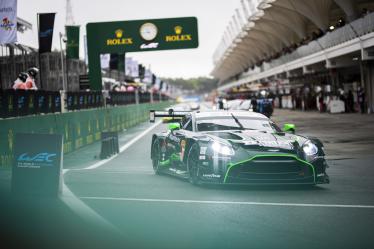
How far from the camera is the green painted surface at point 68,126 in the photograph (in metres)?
16.7

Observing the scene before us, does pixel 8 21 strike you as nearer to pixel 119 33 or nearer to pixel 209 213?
pixel 119 33

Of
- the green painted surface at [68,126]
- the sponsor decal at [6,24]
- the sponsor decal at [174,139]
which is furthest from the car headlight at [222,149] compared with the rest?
the sponsor decal at [6,24]

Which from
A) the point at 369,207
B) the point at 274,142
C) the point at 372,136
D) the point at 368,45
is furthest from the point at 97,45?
the point at 369,207

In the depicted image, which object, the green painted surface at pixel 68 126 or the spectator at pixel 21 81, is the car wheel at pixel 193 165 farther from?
the spectator at pixel 21 81

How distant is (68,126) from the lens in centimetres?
2319

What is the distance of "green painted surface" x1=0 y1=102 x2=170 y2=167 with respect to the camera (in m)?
16.7

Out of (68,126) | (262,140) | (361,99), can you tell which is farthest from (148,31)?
(262,140)

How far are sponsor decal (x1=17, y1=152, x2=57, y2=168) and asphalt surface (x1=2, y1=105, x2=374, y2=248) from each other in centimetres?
53

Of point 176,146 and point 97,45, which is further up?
point 97,45

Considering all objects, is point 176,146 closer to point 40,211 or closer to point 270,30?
point 40,211

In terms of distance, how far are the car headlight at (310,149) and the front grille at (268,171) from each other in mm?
261

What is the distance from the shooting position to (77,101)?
2677cm

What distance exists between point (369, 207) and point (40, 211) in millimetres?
3775

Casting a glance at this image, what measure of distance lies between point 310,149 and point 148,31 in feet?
68.8
